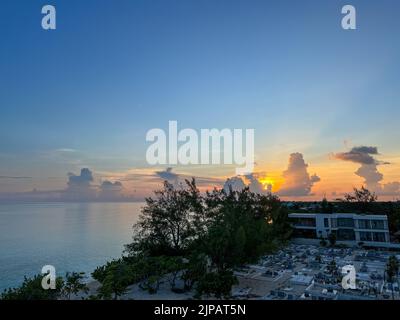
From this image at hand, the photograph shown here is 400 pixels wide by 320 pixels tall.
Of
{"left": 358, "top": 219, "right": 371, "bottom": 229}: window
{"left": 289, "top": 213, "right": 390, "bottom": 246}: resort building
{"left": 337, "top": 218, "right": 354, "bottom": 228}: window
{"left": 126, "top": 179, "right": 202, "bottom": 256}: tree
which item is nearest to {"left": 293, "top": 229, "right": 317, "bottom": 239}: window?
{"left": 289, "top": 213, "right": 390, "bottom": 246}: resort building

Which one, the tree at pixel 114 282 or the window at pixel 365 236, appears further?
the window at pixel 365 236

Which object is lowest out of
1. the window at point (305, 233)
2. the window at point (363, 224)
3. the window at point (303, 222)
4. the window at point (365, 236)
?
the window at point (305, 233)

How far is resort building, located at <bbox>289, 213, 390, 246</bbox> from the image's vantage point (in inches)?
1452

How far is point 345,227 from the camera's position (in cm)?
3972

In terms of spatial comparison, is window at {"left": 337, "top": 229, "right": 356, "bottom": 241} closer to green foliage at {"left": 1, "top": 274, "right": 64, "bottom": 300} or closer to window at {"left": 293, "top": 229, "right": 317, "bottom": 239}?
window at {"left": 293, "top": 229, "right": 317, "bottom": 239}

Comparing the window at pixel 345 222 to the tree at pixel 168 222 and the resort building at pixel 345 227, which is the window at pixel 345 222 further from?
the tree at pixel 168 222

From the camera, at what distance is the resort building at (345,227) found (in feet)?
121

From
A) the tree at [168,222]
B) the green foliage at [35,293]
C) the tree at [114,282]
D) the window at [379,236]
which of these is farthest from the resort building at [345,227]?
the green foliage at [35,293]

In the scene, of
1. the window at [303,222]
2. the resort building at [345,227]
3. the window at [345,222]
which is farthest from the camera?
the window at [303,222]

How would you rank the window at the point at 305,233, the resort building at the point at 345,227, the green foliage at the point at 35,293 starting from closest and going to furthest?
the green foliage at the point at 35,293 < the resort building at the point at 345,227 < the window at the point at 305,233

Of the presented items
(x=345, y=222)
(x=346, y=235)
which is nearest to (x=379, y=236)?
(x=346, y=235)

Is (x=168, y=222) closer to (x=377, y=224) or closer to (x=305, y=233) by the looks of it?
(x=305, y=233)
